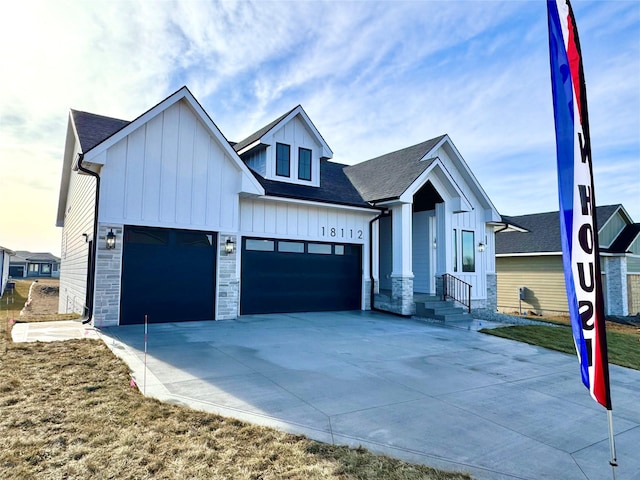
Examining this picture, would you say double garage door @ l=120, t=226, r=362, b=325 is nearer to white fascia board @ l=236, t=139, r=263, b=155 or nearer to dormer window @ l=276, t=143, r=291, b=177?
dormer window @ l=276, t=143, r=291, b=177

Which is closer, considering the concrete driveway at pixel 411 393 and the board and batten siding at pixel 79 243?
the concrete driveway at pixel 411 393

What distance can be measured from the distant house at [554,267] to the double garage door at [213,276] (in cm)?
1313

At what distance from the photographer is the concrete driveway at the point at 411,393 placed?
3836mm

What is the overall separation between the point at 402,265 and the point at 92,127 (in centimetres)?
1100

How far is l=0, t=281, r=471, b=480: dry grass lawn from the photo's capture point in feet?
10.3

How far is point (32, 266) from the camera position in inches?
2566

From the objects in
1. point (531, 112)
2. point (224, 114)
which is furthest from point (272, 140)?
point (531, 112)

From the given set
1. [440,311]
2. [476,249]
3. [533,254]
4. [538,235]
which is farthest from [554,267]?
[440,311]

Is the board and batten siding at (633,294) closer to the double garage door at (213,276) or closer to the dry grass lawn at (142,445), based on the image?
the double garage door at (213,276)

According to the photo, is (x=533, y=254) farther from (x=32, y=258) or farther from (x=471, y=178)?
(x=32, y=258)

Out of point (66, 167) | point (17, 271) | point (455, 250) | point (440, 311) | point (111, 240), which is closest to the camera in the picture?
point (111, 240)

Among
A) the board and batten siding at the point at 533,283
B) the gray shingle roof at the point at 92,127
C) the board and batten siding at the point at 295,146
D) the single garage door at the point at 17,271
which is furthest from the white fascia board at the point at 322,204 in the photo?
the single garage door at the point at 17,271

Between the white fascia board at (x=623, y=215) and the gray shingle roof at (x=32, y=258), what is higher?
the white fascia board at (x=623, y=215)

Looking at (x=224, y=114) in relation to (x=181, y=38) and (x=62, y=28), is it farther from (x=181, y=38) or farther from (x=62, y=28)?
(x=62, y=28)
